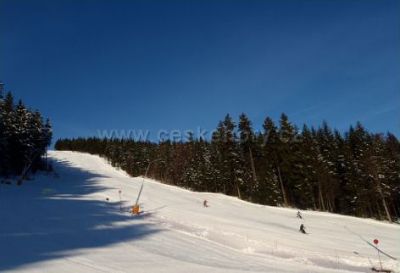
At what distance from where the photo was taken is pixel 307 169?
6050 cm

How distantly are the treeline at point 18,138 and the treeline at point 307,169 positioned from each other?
113 ft

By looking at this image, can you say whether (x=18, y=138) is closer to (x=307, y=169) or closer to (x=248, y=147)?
(x=248, y=147)

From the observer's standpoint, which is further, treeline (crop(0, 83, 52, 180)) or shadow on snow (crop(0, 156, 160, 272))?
treeline (crop(0, 83, 52, 180))

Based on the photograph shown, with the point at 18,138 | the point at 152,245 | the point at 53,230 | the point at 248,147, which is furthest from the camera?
the point at 248,147

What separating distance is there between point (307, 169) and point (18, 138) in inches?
1905

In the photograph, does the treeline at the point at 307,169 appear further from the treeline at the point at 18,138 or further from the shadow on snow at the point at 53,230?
the shadow on snow at the point at 53,230

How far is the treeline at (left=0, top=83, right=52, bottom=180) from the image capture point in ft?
180

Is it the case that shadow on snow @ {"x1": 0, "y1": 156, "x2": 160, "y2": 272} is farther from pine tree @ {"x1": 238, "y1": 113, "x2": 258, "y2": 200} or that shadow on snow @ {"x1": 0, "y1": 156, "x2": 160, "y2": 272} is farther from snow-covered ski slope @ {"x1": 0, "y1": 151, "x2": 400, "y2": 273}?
pine tree @ {"x1": 238, "y1": 113, "x2": 258, "y2": 200}

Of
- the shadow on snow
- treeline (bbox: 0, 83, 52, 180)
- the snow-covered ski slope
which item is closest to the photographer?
the snow-covered ski slope

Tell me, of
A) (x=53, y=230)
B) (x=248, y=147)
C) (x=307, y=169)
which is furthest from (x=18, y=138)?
(x=307, y=169)

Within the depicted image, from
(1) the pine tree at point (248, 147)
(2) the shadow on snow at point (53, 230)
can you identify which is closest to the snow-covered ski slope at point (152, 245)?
(2) the shadow on snow at point (53, 230)

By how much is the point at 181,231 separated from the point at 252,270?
9.20 metres

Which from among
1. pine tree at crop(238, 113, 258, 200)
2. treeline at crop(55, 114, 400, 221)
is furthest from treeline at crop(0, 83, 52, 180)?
pine tree at crop(238, 113, 258, 200)

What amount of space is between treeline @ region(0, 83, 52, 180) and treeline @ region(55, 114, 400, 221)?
34321mm
